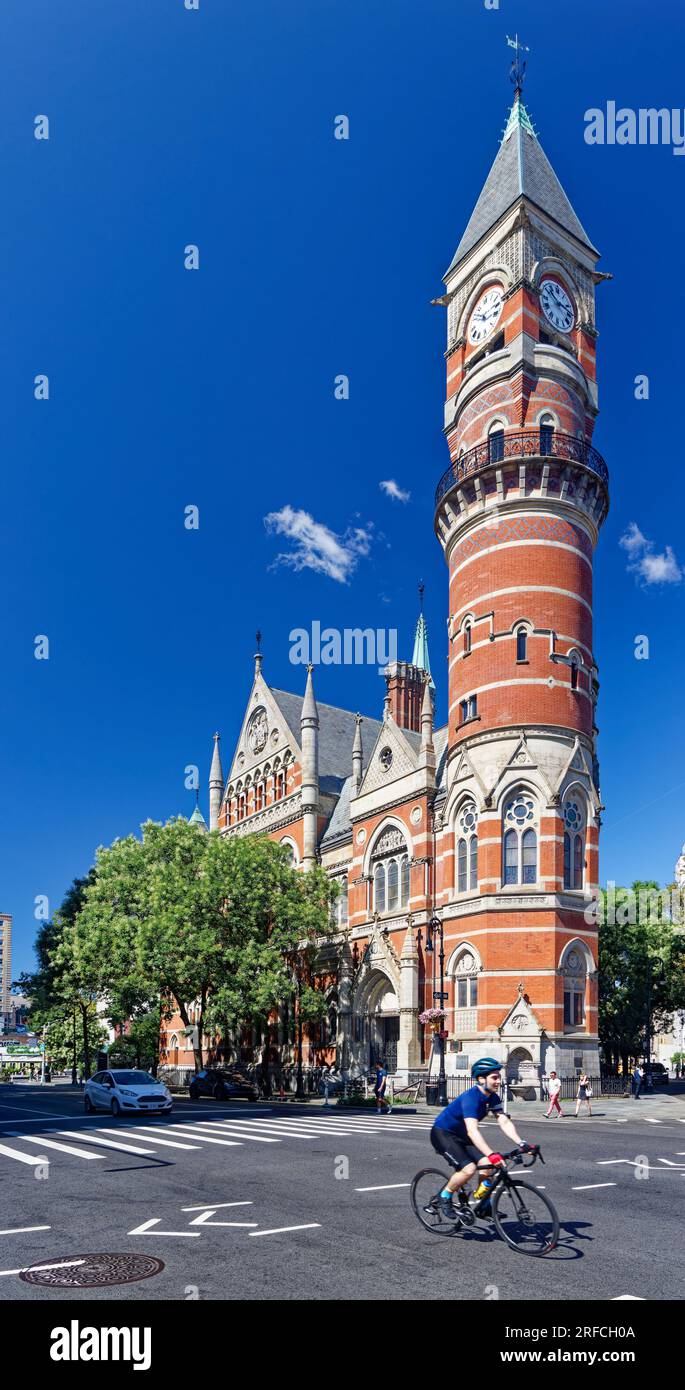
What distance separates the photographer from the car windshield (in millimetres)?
29820

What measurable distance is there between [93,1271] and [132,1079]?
22.4 m

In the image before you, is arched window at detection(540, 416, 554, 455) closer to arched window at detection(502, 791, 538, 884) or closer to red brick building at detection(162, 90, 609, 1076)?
red brick building at detection(162, 90, 609, 1076)

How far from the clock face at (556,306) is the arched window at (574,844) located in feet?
66.9

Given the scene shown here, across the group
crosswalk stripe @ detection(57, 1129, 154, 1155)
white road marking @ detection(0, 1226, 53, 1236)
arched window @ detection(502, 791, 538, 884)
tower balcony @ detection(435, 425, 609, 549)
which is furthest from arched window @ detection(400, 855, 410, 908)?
white road marking @ detection(0, 1226, 53, 1236)

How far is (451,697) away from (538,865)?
8380 mm

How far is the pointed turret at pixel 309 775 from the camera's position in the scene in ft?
177

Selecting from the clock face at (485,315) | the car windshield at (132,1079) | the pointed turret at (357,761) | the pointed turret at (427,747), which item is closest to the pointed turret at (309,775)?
the pointed turret at (357,761)

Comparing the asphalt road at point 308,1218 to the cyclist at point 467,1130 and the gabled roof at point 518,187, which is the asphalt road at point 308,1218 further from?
the gabled roof at point 518,187

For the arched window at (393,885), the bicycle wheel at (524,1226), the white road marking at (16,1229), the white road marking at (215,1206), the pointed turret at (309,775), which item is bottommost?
the white road marking at (215,1206)

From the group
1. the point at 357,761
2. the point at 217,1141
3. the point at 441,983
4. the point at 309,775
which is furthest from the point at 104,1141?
the point at 309,775

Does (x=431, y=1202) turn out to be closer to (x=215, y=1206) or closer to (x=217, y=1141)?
(x=215, y=1206)

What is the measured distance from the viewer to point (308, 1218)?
11.9 metres

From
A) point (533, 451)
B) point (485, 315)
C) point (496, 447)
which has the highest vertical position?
point (485, 315)

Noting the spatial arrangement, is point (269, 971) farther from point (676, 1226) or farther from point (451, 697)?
point (676, 1226)
